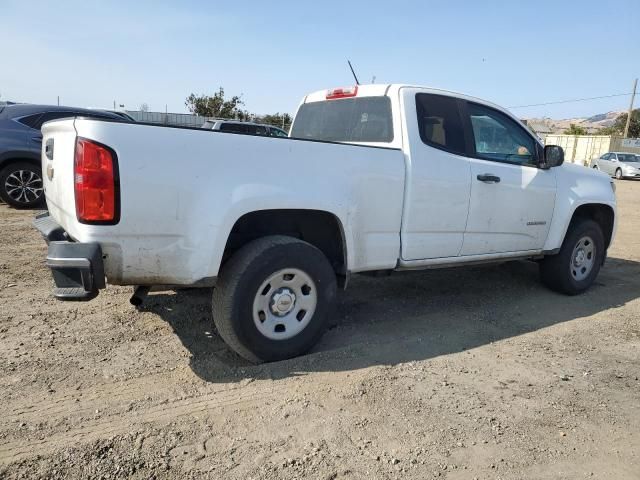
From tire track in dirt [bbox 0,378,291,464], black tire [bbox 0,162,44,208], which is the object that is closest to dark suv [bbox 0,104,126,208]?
black tire [bbox 0,162,44,208]

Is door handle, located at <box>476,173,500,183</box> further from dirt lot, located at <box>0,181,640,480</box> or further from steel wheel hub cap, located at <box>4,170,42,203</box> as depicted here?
steel wheel hub cap, located at <box>4,170,42,203</box>

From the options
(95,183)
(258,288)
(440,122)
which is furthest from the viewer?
(440,122)

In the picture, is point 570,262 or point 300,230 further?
point 570,262

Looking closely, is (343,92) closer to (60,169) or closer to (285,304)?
(285,304)

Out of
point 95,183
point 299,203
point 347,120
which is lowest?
point 299,203

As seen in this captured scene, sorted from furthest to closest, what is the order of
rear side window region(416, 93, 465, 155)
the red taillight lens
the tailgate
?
rear side window region(416, 93, 465, 155), the tailgate, the red taillight lens

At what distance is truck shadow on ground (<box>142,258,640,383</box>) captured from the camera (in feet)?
11.9

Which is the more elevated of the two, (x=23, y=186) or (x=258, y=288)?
(x=258, y=288)

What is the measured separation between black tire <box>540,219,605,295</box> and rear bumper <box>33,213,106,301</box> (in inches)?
178

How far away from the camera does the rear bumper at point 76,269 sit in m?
2.80

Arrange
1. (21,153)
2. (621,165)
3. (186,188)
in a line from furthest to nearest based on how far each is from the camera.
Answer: (621,165), (21,153), (186,188)

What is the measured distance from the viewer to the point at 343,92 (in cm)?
477

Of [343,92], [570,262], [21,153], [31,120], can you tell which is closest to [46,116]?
[31,120]

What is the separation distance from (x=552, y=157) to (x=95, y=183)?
164 inches
